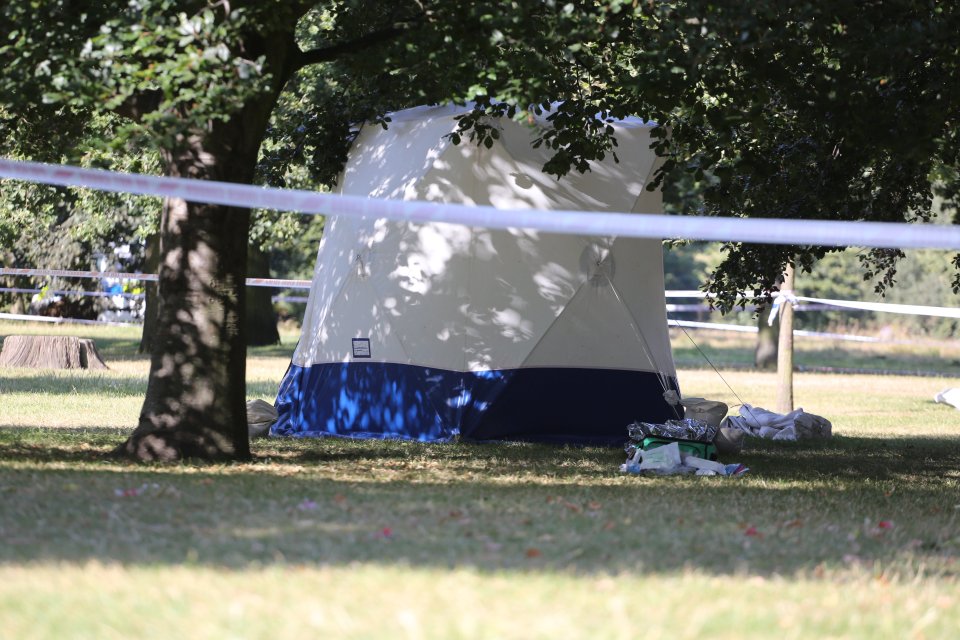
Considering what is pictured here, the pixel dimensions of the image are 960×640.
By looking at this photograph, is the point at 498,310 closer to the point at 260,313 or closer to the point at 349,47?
the point at 349,47

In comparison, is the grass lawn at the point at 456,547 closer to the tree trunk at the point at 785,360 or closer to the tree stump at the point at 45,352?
the tree trunk at the point at 785,360

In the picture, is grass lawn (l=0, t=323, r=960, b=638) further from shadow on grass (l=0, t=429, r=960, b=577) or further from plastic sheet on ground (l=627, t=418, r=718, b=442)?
plastic sheet on ground (l=627, t=418, r=718, b=442)

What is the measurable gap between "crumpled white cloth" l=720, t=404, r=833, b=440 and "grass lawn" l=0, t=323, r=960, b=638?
3.11 metres

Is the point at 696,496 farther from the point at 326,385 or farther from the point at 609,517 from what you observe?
the point at 326,385

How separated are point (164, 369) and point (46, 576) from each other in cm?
418

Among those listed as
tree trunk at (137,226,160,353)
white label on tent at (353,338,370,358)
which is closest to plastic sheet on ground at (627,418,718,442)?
white label on tent at (353,338,370,358)

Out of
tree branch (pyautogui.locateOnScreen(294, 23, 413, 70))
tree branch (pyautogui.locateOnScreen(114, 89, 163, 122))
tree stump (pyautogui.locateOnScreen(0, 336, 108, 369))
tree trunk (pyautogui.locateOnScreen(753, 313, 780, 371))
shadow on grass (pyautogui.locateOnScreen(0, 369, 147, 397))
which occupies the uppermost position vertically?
tree branch (pyautogui.locateOnScreen(294, 23, 413, 70))

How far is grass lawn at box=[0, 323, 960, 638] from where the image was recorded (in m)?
4.34

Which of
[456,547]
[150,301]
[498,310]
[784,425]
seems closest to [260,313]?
[150,301]

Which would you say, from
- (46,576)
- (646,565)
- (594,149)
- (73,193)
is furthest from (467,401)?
(73,193)

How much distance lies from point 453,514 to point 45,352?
49.5 ft

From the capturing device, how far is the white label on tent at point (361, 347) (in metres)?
12.6

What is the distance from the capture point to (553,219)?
6633 mm

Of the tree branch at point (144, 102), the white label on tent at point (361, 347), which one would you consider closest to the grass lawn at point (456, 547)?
the white label on tent at point (361, 347)
